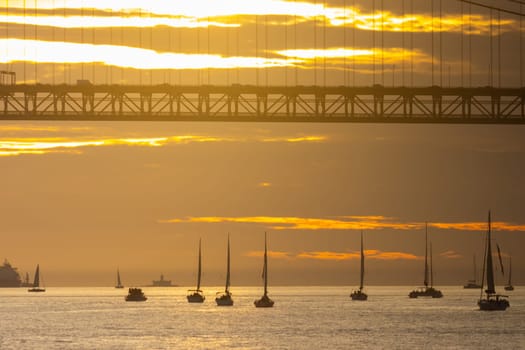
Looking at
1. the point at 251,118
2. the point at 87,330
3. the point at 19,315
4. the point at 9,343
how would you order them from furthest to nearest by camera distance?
the point at 19,315, the point at 87,330, the point at 9,343, the point at 251,118

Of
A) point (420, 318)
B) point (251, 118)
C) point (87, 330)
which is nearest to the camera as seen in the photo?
point (251, 118)

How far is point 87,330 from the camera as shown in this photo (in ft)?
386

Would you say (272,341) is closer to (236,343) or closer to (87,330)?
(236,343)

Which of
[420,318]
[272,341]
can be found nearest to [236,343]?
[272,341]

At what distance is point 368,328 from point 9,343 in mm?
33551

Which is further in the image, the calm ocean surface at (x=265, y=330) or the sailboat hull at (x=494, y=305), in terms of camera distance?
the sailboat hull at (x=494, y=305)

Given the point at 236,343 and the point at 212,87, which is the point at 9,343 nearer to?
the point at 236,343

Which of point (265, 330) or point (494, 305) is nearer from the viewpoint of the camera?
point (265, 330)

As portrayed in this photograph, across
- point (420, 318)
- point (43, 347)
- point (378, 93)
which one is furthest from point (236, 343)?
point (420, 318)

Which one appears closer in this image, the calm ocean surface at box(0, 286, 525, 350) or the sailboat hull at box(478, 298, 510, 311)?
the calm ocean surface at box(0, 286, 525, 350)

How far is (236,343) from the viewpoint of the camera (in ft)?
323

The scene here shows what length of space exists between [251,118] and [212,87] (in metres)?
3.46

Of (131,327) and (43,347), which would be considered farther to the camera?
(131,327)

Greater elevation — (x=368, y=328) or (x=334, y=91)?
(x=334, y=91)
